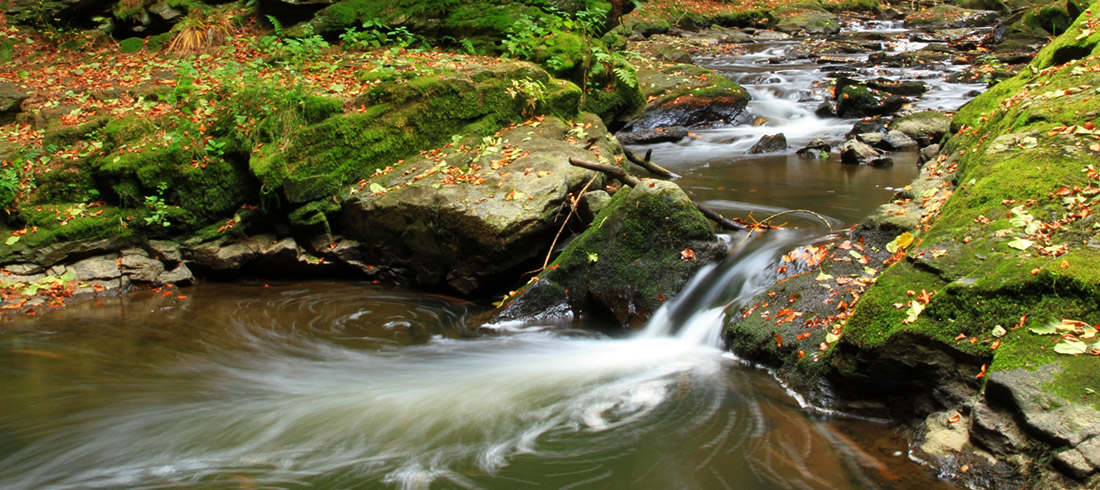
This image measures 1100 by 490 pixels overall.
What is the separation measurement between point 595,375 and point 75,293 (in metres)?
5.72

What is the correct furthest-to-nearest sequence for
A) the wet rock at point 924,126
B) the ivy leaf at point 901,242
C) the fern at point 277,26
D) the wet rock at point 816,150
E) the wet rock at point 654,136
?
1. the wet rock at point 654,136
2. the wet rock at point 924,126
3. the wet rock at point 816,150
4. the fern at point 277,26
5. the ivy leaf at point 901,242

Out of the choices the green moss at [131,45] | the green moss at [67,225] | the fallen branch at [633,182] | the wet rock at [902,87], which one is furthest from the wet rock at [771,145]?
the green moss at [131,45]

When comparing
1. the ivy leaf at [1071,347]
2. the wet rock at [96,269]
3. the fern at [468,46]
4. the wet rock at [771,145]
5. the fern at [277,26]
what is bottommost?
the wet rock at [771,145]

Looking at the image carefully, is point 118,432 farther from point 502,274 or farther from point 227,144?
point 227,144

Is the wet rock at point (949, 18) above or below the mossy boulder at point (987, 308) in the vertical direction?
above

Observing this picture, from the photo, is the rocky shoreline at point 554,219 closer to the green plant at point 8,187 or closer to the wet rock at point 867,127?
the green plant at point 8,187

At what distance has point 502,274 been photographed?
23.5 ft

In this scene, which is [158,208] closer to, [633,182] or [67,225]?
[67,225]

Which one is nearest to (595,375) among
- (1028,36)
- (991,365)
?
(991,365)

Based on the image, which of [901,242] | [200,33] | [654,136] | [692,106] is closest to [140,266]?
[200,33]

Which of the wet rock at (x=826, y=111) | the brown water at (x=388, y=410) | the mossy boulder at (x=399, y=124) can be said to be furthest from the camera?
the wet rock at (x=826, y=111)

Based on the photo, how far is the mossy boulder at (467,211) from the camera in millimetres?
6863

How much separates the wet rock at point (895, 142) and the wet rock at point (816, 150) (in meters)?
0.91

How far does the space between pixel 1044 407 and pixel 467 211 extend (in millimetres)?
5005
